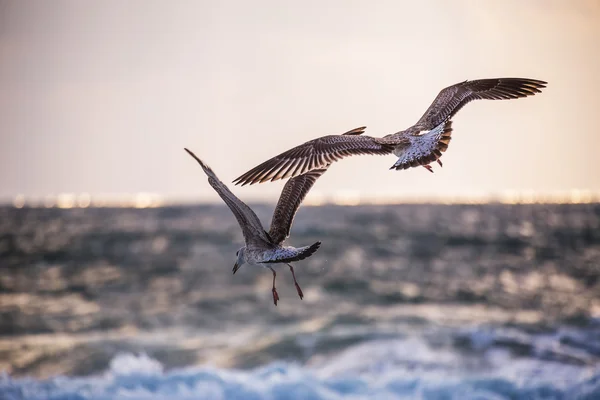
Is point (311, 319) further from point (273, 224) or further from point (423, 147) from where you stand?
point (423, 147)

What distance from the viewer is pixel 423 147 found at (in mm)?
7949

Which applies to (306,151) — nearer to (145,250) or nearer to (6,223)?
(145,250)

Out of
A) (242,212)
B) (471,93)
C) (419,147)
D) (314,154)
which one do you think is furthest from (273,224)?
(471,93)

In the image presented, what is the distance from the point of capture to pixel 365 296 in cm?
2155

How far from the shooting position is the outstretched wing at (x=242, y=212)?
7758 millimetres

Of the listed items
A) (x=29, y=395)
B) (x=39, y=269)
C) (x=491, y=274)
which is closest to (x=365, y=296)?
(x=491, y=274)

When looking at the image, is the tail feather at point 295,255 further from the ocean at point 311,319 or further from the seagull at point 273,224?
the ocean at point 311,319

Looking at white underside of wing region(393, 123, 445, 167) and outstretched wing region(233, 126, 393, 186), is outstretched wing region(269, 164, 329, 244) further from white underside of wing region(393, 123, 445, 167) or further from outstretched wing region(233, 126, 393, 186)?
white underside of wing region(393, 123, 445, 167)

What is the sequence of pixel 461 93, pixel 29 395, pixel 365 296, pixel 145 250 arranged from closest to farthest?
pixel 461 93, pixel 29 395, pixel 365 296, pixel 145 250

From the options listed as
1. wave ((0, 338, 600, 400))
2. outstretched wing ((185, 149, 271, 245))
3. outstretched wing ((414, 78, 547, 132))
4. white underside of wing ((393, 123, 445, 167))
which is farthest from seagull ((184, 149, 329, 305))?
wave ((0, 338, 600, 400))

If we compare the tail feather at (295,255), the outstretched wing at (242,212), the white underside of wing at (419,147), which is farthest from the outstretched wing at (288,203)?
the white underside of wing at (419,147)

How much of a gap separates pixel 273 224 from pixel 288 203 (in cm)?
26

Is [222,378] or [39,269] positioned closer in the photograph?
[222,378]

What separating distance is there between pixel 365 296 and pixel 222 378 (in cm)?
723
